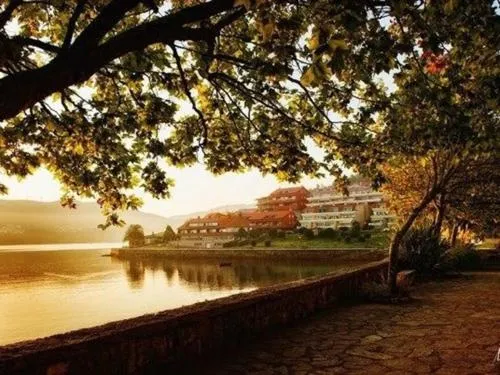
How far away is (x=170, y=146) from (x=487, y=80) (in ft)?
18.8

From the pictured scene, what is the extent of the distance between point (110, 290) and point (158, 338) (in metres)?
53.3

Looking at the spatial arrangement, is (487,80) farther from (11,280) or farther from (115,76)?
(11,280)

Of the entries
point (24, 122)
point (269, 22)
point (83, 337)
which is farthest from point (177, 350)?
point (24, 122)

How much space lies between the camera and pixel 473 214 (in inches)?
952

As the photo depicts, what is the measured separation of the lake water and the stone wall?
2729 centimetres

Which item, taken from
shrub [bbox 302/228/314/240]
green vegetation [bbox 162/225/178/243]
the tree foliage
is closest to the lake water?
shrub [bbox 302/228/314/240]

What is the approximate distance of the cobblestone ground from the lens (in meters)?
5.64

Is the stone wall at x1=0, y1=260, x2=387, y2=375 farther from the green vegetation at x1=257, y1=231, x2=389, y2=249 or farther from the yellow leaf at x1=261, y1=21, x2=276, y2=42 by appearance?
the green vegetation at x1=257, y1=231, x2=389, y2=249

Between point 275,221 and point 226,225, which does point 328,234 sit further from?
point 226,225

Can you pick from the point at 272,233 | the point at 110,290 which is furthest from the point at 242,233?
the point at 110,290

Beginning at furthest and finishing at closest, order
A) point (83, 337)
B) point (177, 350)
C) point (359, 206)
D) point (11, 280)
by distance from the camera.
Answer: point (359, 206) → point (11, 280) → point (177, 350) → point (83, 337)

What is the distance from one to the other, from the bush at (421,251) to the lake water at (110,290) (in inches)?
941

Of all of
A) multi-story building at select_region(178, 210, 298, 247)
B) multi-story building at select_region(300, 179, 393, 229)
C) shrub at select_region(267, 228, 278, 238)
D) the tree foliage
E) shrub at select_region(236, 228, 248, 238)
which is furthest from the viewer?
the tree foliage

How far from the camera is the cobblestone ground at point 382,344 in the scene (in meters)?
5.64
